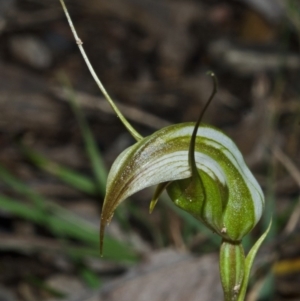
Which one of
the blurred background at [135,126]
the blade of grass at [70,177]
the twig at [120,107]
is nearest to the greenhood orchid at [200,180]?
the blurred background at [135,126]

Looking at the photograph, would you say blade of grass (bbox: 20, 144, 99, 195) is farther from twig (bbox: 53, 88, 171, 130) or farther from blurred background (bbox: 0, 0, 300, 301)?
twig (bbox: 53, 88, 171, 130)

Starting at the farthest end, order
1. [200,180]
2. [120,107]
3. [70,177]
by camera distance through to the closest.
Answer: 1. [120,107]
2. [70,177]
3. [200,180]

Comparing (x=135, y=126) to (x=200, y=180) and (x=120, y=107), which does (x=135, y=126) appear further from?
(x=200, y=180)

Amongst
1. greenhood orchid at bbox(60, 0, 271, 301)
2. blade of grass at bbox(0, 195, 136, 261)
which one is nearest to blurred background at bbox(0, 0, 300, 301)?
blade of grass at bbox(0, 195, 136, 261)

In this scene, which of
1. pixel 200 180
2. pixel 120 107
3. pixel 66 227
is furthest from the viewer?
pixel 120 107

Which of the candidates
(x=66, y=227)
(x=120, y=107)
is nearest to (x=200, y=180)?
(x=66, y=227)

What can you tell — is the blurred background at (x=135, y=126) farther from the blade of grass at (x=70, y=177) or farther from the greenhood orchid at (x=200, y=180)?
the greenhood orchid at (x=200, y=180)
